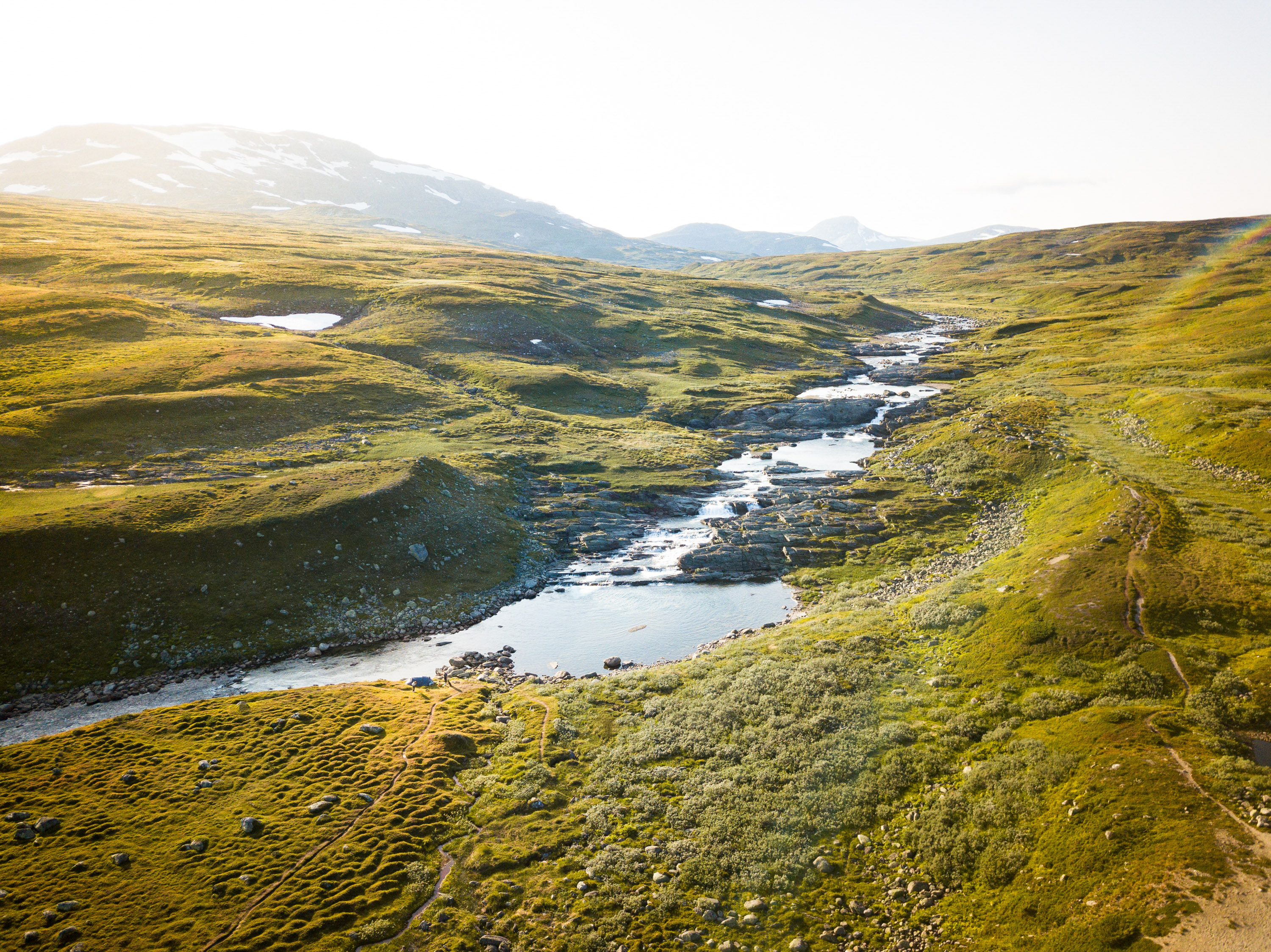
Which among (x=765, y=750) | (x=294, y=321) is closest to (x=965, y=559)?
(x=765, y=750)

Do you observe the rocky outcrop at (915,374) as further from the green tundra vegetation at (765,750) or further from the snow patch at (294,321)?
the snow patch at (294,321)

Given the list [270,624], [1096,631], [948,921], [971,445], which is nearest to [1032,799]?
[948,921]

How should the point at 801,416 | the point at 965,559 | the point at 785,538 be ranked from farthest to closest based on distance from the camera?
the point at 801,416, the point at 785,538, the point at 965,559

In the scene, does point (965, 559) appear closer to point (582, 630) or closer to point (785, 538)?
point (785, 538)

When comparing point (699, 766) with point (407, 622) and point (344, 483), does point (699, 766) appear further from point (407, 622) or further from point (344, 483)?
point (344, 483)

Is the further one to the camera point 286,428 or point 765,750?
point 286,428
